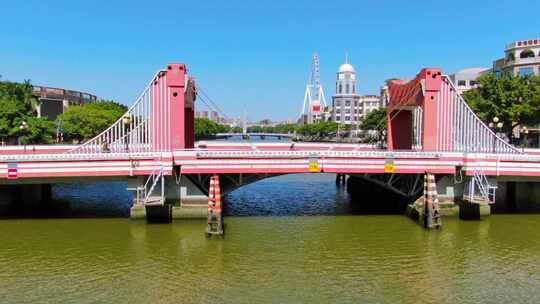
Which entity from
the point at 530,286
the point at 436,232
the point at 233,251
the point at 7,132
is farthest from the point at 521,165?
the point at 7,132

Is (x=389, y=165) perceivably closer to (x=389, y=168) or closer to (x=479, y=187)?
(x=389, y=168)

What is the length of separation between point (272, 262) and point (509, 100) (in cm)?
5711

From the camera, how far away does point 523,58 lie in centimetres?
10038

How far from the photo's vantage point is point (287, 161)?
36.7 meters

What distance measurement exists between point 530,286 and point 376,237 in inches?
432

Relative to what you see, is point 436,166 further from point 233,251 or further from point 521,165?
point 233,251

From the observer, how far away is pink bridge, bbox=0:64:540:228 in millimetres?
34781

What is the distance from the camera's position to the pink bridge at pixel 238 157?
34.8 meters

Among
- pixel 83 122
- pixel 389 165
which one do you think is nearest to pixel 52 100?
pixel 83 122

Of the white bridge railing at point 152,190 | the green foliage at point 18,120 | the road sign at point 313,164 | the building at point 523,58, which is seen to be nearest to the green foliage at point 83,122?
the green foliage at point 18,120

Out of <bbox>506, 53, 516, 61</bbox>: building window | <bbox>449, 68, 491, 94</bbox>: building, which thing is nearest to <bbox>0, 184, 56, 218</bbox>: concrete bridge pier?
<bbox>506, 53, 516, 61</bbox>: building window

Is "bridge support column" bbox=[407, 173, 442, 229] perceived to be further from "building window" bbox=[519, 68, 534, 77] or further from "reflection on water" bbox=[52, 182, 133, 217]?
"building window" bbox=[519, 68, 534, 77]

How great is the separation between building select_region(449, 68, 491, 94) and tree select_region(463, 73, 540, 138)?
6234cm

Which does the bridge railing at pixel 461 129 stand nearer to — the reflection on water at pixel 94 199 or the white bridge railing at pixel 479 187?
the white bridge railing at pixel 479 187
